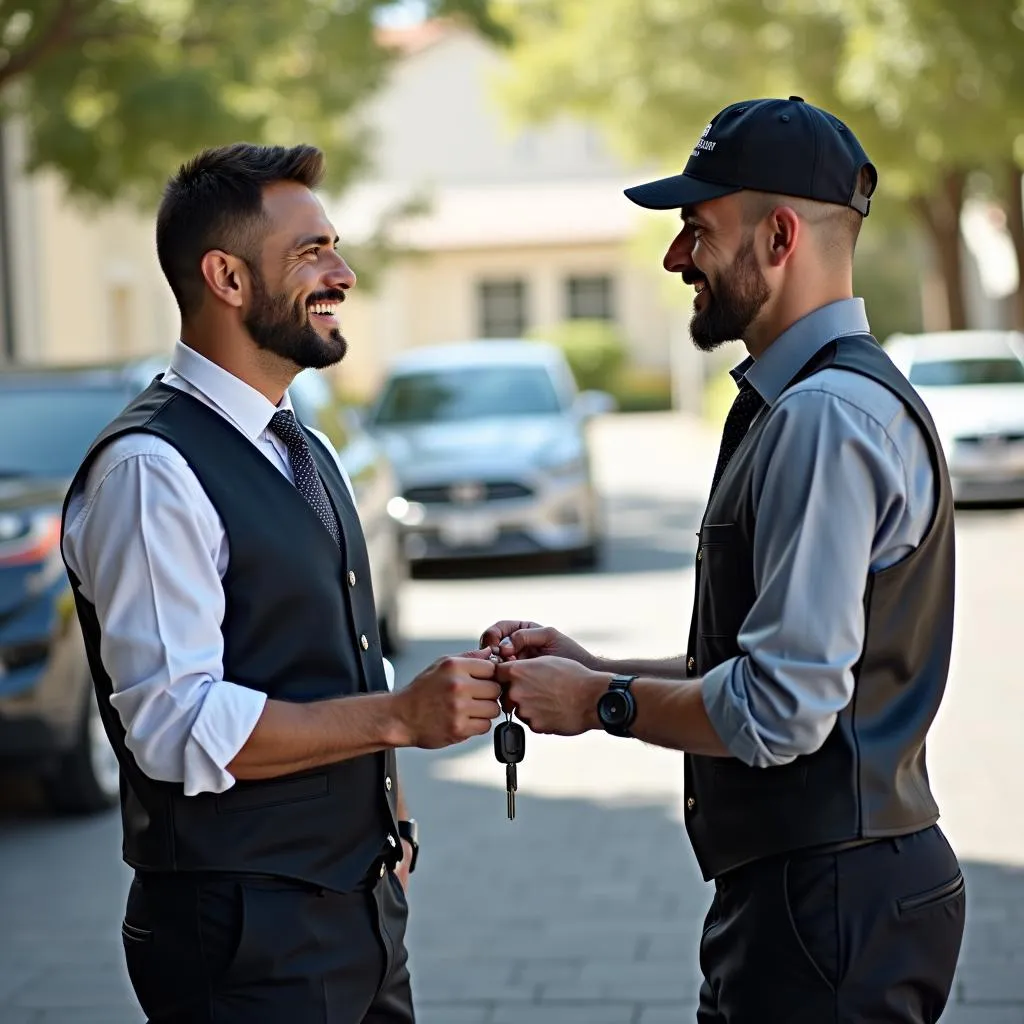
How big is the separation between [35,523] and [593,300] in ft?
140

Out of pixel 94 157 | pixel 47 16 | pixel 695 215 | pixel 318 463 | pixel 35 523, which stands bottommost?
pixel 35 523

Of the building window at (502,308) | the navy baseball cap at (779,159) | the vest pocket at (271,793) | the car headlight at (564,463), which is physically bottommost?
the car headlight at (564,463)

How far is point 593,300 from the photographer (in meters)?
49.5

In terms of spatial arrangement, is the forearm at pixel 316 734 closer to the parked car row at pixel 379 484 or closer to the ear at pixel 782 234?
the ear at pixel 782 234

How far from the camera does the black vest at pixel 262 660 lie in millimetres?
2879

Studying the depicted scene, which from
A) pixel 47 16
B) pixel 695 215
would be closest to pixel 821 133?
pixel 695 215

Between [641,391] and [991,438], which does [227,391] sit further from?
[641,391]

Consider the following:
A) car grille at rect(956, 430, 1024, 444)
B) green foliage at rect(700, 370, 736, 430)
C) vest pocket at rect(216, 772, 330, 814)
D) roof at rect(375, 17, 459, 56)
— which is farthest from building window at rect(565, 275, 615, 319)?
vest pocket at rect(216, 772, 330, 814)

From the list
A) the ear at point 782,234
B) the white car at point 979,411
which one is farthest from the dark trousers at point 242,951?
the white car at point 979,411

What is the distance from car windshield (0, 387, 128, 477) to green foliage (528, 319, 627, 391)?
36.0 metres

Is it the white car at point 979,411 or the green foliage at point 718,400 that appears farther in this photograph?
the green foliage at point 718,400

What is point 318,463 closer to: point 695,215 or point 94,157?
point 695,215

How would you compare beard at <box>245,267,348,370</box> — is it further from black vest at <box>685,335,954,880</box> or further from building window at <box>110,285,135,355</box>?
building window at <box>110,285,135,355</box>

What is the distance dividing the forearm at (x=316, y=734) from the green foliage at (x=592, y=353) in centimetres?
4203
